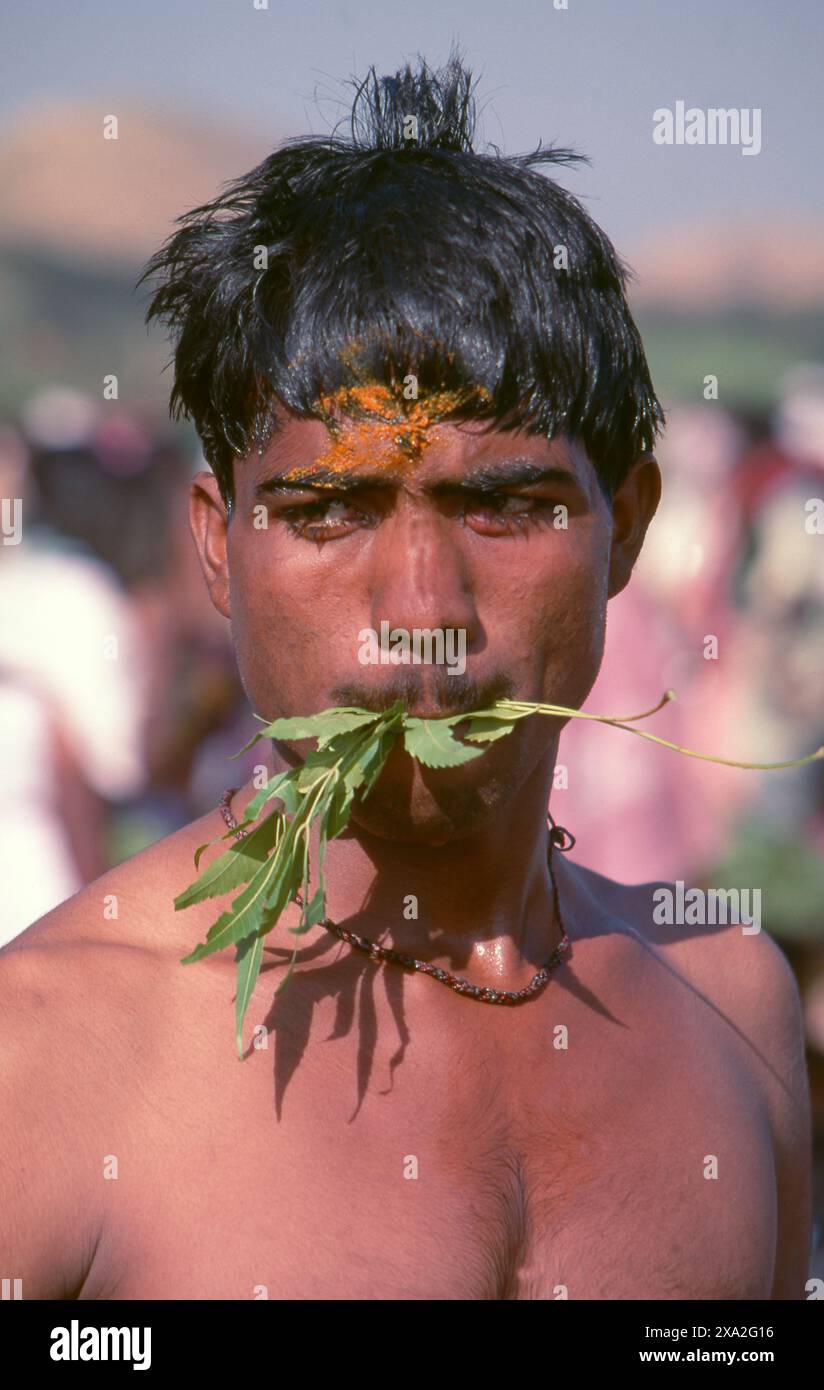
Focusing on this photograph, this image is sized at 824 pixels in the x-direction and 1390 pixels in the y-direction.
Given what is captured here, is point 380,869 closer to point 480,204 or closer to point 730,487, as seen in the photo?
point 480,204

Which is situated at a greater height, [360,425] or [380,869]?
[360,425]

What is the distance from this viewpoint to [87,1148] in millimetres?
2129

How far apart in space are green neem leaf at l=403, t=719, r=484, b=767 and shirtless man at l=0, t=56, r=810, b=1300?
0.06 metres

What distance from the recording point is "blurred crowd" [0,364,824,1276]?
5.74 meters

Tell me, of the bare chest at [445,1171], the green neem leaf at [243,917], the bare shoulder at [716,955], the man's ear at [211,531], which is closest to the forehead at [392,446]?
the man's ear at [211,531]

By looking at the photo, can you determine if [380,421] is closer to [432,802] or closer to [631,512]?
[432,802]

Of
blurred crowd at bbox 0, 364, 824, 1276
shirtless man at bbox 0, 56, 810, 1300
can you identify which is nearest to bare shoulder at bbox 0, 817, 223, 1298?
shirtless man at bbox 0, 56, 810, 1300

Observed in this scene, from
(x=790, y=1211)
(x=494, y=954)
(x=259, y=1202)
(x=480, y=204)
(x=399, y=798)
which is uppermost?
(x=480, y=204)

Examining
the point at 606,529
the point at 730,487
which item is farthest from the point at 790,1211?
the point at 730,487

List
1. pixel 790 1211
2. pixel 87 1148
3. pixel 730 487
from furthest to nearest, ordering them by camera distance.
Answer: pixel 730 487, pixel 790 1211, pixel 87 1148

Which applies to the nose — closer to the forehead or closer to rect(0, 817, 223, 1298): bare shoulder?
the forehead

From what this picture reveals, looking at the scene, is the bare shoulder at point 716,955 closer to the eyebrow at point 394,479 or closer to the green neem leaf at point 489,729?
the green neem leaf at point 489,729

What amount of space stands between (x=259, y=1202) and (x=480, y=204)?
1.40 meters

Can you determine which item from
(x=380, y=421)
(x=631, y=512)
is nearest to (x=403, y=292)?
(x=380, y=421)
